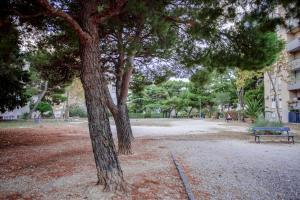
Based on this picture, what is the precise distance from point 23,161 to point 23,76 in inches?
237

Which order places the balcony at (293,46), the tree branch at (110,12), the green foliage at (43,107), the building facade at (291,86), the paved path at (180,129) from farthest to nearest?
the green foliage at (43,107) < the balcony at (293,46) < the building facade at (291,86) < the paved path at (180,129) < the tree branch at (110,12)

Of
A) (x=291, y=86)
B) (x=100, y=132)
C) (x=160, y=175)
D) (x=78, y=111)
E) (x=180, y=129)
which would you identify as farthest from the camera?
(x=78, y=111)

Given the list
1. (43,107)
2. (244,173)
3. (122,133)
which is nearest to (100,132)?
(244,173)

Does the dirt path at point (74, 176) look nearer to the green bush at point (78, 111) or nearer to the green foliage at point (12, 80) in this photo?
the green foliage at point (12, 80)

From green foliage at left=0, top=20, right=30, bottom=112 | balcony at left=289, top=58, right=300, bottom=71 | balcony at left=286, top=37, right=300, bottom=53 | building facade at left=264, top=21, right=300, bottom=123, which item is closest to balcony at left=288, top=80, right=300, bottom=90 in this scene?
building facade at left=264, top=21, right=300, bottom=123

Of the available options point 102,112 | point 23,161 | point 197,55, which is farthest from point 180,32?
point 23,161

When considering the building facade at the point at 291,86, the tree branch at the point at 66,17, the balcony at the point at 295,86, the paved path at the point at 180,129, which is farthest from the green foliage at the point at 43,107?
the tree branch at the point at 66,17

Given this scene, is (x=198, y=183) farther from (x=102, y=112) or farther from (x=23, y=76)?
(x=23, y=76)

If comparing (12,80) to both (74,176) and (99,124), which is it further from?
(99,124)

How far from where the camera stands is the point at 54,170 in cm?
735

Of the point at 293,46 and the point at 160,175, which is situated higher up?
the point at 293,46

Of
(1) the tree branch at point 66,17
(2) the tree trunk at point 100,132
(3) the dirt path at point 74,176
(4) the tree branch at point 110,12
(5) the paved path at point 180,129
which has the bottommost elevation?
(3) the dirt path at point 74,176

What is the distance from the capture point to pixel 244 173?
689cm

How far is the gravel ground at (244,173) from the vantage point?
5.34 metres
